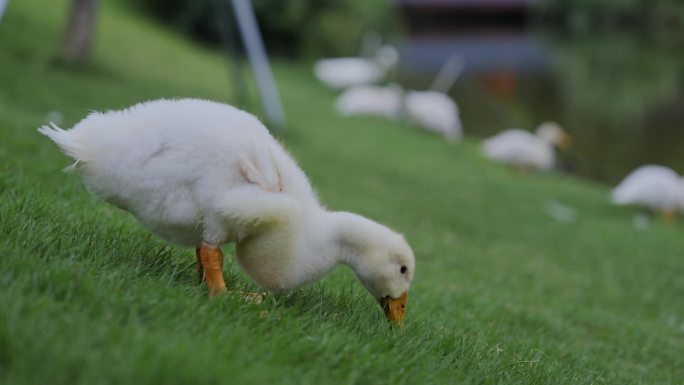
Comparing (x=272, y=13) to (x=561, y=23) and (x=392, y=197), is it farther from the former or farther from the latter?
(x=561, y=23)

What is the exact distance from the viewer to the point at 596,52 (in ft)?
141

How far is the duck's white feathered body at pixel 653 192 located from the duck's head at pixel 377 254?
10651 millimetres

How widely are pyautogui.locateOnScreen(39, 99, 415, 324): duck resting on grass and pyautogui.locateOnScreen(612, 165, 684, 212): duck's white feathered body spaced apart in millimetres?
10674

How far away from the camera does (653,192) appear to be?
1359cm

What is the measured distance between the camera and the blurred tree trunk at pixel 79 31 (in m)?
13.9

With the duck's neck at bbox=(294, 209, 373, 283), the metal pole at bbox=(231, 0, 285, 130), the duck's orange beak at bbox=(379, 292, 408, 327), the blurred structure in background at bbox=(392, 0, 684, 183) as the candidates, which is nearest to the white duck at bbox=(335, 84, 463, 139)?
the blurred structure in background at bbox=(392, 0, 684, 183)

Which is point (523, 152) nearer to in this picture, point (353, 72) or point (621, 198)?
point (621, 198)

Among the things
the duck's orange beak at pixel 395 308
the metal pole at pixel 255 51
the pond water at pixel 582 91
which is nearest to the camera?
the duck's orange beak at pixel 395 308

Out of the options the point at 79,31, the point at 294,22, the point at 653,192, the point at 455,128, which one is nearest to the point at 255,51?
the point at 79,31

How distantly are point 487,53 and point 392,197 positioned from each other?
32481mm

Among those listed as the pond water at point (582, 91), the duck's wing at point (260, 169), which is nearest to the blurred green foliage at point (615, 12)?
the pond water at point (582, 91)

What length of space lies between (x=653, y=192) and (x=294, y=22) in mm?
20661

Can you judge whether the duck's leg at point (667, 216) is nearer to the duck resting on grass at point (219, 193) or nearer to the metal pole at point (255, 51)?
the metal pole at point (255, 51)

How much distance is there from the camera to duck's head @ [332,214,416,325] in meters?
3.69
